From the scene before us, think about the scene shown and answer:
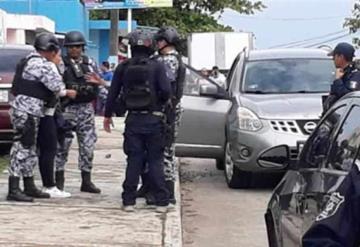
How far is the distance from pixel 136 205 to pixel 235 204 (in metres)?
1.76

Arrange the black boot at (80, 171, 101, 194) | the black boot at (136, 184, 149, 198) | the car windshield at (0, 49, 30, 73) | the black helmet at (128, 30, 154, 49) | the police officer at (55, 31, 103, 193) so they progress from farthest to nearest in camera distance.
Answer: the car windshield at (0, 49, 30, 73) → the black boot at (80, 171, 101, 194) → the black boot at (136, 184, 149, 198) → the police officer at (55, 31, 103, 193) → the black helmet at (128, 30, 154, 49)

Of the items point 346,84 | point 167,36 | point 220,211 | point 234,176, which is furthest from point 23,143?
point 234,176

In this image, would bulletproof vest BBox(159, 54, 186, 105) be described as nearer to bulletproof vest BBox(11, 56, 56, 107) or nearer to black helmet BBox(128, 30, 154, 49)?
black helmet BBox(128, 30, 154, 49)

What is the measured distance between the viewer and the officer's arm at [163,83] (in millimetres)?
9039

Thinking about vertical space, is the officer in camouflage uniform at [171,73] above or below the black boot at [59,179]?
above

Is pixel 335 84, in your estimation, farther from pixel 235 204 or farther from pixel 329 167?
pixel 329 167

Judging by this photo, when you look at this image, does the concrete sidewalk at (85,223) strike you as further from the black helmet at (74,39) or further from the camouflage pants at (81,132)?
the black helmet at (74,39)

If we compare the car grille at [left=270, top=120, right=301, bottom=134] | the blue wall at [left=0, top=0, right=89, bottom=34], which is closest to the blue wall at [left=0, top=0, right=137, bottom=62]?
the blue wall at [left=0, top=0, right=89, bottom=34]

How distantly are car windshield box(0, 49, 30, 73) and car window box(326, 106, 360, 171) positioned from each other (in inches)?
354

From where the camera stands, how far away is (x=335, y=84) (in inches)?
372

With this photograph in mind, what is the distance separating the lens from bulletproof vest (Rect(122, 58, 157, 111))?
902 cm

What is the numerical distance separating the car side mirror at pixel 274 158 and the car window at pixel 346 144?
6.09 m

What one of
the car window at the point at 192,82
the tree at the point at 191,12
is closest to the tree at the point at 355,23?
the tree at the point at 191,12

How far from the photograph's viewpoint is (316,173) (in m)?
5.34
